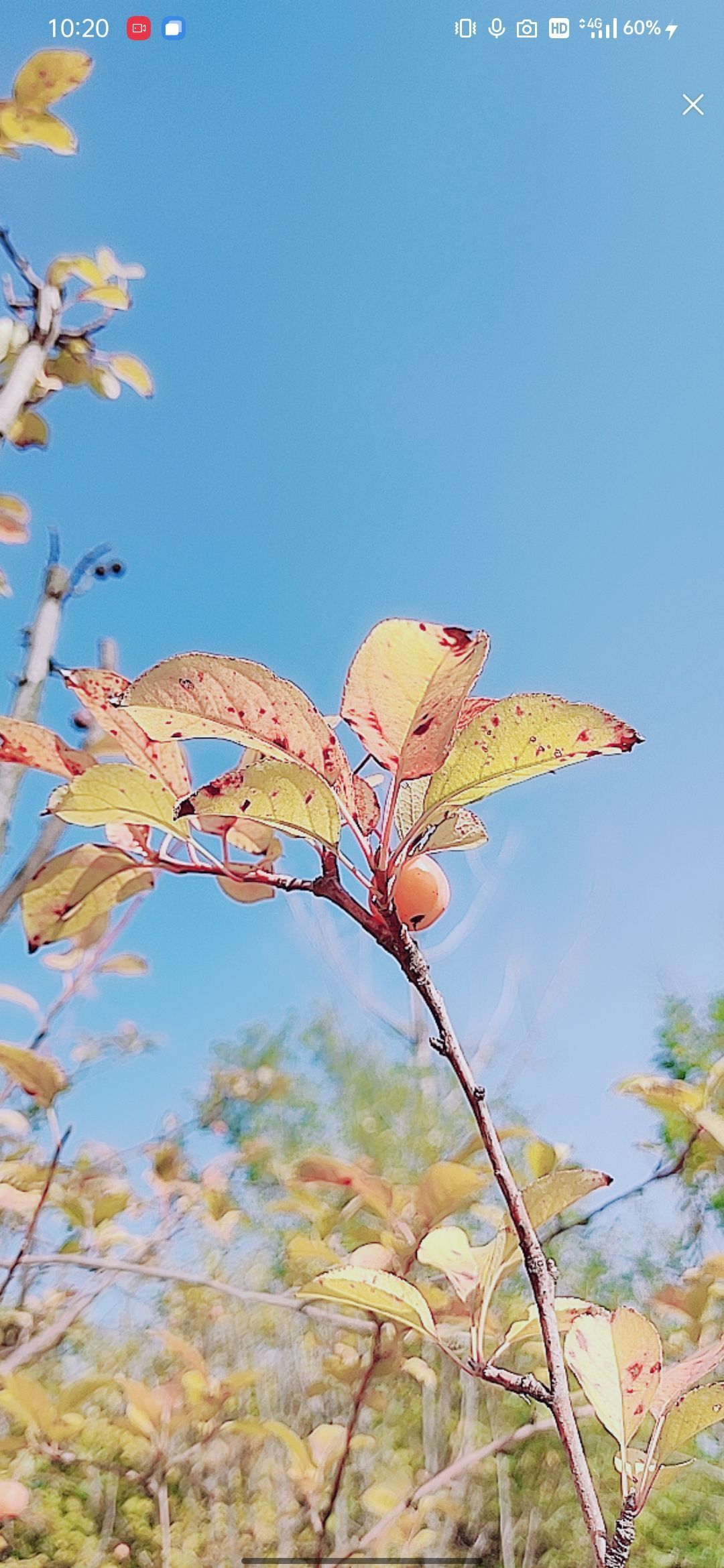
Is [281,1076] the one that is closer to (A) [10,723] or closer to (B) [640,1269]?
(A) [10,723]

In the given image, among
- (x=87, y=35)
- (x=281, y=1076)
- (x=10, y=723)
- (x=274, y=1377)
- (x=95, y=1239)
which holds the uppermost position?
(x=87, y=35)

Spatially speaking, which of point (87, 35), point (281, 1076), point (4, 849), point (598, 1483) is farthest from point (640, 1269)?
point (87, 35)

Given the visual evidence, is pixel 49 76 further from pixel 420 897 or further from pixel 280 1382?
pixel 280 1382

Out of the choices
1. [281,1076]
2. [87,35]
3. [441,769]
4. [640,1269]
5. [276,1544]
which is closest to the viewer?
[441,769]

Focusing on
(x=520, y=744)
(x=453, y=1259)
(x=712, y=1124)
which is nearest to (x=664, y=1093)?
(x=712, y=1124)

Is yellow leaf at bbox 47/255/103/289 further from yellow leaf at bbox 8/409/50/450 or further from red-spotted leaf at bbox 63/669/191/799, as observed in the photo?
red-spotted leaf at bbox 63/669/191/799

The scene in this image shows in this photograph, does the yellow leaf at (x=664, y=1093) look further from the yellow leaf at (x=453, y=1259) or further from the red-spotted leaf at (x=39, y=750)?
the red-spotted leaf at (x=39, y=750)

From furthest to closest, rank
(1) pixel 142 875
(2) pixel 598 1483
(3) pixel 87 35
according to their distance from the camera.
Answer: (2) pixel 598 1483, (3) pixel 87 35, (1) pixel 142 875

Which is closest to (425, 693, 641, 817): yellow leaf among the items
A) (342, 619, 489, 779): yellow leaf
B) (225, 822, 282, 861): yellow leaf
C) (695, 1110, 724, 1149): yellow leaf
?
(342, 619, 489, 779): yellow leaf

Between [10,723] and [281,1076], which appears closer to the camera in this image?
[10,723]
